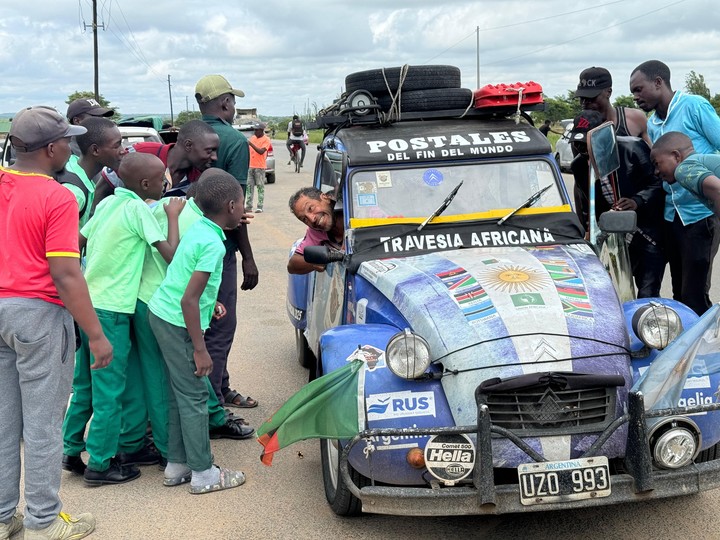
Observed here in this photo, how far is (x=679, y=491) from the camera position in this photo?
381 cm

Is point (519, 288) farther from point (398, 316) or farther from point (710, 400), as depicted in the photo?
point (710, 400)

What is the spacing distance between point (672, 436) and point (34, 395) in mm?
2932

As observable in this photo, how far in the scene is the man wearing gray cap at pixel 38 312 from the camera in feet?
13.0

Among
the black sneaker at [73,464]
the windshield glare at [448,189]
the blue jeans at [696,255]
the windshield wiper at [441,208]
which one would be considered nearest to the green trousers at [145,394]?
the black sneaker at [73,464]

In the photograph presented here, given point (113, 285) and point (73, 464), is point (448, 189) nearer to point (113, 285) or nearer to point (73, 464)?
point (113, 285)

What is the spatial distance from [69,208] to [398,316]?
1746mm

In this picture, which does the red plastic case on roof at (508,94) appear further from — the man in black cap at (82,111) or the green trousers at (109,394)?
the man in black cap at (82,111)

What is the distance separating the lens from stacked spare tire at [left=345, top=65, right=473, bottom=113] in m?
6.07

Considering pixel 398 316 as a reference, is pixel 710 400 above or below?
below

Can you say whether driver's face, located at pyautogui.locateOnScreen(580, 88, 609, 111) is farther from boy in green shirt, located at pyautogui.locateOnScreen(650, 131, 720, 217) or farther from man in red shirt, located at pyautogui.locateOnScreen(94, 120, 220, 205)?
man in red shirt, located at pyautogui.locateOnScreen(94, 120, 220, 205)

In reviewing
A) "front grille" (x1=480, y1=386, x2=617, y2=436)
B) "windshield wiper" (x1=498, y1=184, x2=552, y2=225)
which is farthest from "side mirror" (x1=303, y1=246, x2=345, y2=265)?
"front grille" (x1=480, y1=386, x2=617, y2=436)

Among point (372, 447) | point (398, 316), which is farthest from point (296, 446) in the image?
point (372, 447)

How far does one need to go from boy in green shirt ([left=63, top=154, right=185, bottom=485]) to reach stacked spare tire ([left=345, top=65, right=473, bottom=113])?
1.72m

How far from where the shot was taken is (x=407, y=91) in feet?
20.2
